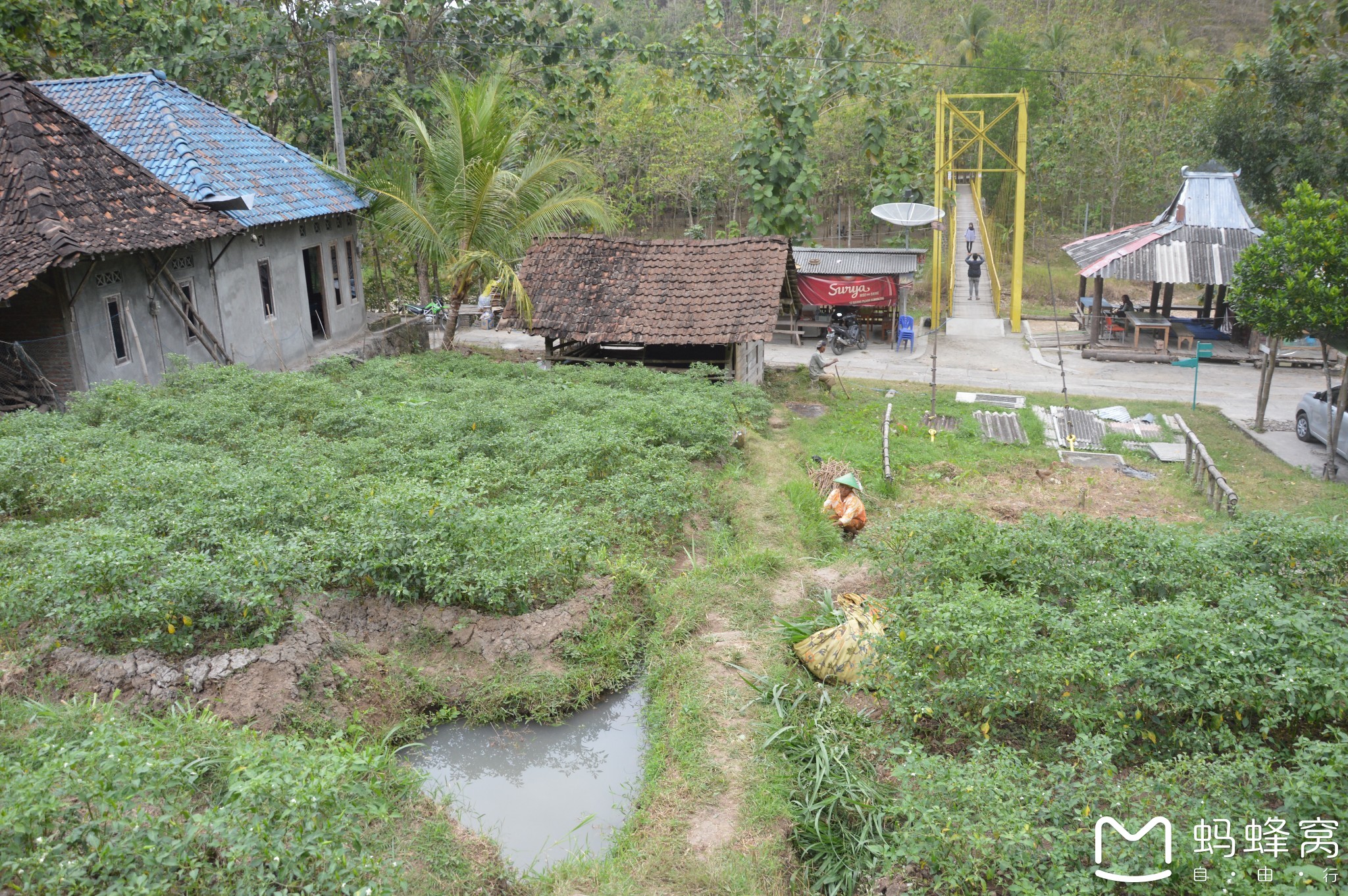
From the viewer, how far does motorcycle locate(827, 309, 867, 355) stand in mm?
24266

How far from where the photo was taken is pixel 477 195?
17469 millimetres

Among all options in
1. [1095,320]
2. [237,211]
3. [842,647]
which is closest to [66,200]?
[237,211]

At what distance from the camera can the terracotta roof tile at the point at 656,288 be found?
57.3 ft

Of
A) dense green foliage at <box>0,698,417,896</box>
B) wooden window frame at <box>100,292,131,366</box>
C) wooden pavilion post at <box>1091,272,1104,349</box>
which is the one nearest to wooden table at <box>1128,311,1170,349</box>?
wooden pavilion post at <box>1091,272,1104,349</box>

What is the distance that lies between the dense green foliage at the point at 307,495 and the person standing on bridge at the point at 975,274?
1756 centimetres

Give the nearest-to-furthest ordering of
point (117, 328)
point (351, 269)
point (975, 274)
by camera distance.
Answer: point (117, 328) → point (351, 269) → point (975, 274)

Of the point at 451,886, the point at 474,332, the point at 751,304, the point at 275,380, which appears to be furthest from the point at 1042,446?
the point at 474,332

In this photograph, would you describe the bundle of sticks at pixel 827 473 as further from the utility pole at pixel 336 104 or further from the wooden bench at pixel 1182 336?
the wooden bench at pixel 1182 336

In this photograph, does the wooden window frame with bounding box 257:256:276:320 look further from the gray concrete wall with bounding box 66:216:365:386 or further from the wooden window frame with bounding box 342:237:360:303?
the wooden window frame with bounding box 342:237:360:303

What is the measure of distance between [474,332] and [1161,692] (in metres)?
22.7

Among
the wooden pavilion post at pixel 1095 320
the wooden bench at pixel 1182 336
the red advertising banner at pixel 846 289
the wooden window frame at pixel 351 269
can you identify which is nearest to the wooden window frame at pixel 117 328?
the wooden window frame at pixel 351 269

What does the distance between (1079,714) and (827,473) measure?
305 inches

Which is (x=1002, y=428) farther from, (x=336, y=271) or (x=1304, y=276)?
(x=336, y=271)

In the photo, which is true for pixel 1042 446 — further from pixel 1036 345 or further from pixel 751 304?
pixel 1036 345
